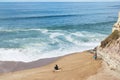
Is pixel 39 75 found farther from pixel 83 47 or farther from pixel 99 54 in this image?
pixel 83 47

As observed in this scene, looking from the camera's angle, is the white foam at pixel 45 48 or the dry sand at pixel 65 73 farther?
the white foam at pixel 45 48

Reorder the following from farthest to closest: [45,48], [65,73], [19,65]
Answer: [45,48] → [19,65] → [65,73]

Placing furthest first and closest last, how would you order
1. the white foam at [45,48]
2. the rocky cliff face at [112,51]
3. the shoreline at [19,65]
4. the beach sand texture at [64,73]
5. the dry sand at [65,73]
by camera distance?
the white foam at [45,48] < the shoreline at [19,65] < the beach sand texture at [64,73] < the dry sand at [65,73] < the rocky cliff face at [112,51]

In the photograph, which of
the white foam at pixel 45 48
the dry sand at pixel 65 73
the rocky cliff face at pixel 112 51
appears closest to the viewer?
the rocky cliff face at pixel 112 51

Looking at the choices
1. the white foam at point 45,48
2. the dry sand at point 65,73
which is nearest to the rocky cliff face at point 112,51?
the dry sand at point 65,73

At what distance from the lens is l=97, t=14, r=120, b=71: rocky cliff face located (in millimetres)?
19094

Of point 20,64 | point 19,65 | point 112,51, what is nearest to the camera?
point 112,51

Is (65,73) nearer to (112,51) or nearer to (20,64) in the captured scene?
(112,51)

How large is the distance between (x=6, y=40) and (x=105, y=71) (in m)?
23.2

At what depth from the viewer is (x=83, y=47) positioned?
3428 centimetres

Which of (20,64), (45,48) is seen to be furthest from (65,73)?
(45,48)

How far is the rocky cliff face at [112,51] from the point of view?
1909 cm

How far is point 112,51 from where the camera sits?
2003 cm

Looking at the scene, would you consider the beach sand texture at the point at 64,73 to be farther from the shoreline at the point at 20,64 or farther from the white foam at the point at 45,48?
the white foam at the point at 45,48
